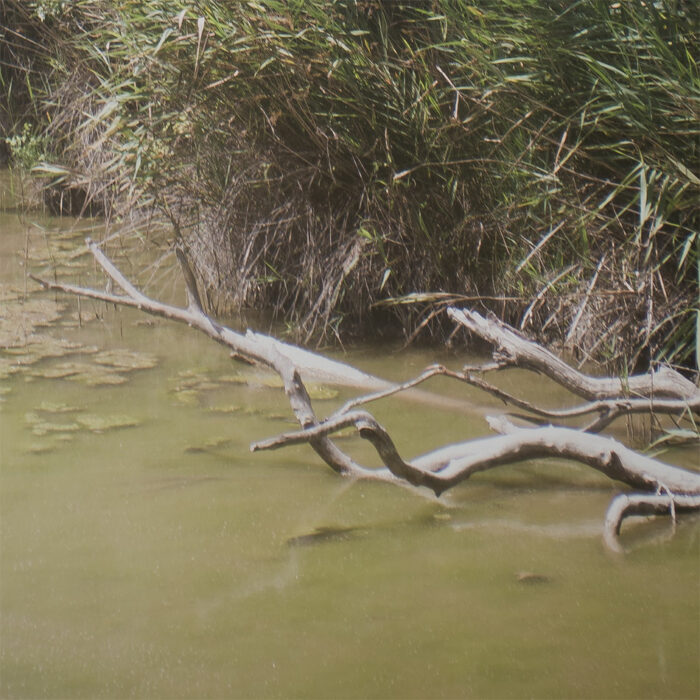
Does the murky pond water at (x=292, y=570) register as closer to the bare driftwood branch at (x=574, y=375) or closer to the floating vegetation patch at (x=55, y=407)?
the floating vegetation patch at (x=55, y=407)

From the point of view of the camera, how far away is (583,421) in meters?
3.63

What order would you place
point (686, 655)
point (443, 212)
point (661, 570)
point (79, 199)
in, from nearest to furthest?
point (686, 655) → point (661, 570) → point (443, 212) → point (79, 199)

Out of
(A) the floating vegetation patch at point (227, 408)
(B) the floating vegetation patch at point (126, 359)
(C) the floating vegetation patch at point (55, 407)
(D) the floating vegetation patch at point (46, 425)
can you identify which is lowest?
(A) the floating vegetation patch at point (227, 408)

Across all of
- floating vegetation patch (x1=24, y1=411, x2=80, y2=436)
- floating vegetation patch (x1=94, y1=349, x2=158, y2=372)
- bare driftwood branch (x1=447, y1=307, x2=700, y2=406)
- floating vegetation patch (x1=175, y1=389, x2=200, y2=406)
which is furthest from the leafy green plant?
bare driftwood branch (x1=447, y1=307, x2=700, y2=406)

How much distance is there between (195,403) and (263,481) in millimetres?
750

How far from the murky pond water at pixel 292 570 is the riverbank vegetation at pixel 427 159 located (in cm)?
55

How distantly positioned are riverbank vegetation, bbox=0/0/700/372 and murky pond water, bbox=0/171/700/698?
1.81 feet

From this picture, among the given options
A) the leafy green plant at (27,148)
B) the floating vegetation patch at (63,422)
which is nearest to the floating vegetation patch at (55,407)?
the floating vegetation patch at (63,422)

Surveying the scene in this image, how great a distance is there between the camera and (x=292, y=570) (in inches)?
103

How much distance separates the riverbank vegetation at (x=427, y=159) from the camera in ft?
10.8

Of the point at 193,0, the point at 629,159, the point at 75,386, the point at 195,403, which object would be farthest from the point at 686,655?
the point at 193,0

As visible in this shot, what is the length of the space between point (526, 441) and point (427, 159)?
1.39 metres

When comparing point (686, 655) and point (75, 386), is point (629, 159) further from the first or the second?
point (75, 386)

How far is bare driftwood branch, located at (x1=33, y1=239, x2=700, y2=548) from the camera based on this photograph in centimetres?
279
